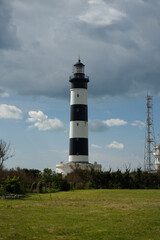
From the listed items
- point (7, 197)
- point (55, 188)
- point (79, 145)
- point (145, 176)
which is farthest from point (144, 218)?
point (79, 145)

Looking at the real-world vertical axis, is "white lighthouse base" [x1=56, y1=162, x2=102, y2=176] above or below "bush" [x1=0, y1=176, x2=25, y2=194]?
above

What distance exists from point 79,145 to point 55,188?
15.1 meters

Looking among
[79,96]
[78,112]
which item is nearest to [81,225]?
[78,112]

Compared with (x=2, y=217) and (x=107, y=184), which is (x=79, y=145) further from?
(x=2, y=217)

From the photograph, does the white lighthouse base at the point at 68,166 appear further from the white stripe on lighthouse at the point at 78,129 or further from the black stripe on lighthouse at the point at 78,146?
the white stripe on lighthouse at the point at 78,129

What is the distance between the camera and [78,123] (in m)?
41.2

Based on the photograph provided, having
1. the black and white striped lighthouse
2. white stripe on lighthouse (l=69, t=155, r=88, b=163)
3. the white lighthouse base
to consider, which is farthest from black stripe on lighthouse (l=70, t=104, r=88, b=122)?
the white lighthouse base

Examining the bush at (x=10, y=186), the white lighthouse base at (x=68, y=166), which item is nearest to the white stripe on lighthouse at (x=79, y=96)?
the white lighthouse base at (x=68, y=166)

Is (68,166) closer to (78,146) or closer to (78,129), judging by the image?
(78,146)

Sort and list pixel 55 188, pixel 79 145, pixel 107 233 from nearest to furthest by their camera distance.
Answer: pixel 107 233 < pixel 55 188 < pixel 79 145

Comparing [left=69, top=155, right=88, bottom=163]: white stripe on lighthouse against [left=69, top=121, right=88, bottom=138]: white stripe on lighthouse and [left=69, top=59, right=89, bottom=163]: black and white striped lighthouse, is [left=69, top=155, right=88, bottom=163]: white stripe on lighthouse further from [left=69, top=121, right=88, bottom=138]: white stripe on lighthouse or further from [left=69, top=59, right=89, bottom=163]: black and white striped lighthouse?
[left=69, top=121, right=88, bottom=138]: white stripe on lighthouse

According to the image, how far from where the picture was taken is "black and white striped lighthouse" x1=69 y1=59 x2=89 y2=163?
41062mm

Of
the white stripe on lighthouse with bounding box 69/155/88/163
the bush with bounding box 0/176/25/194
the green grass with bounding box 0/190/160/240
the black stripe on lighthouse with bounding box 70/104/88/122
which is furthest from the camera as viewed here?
the black stripe on lighthouse with bounding box 70/104/88/122

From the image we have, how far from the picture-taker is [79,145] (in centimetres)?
4103
